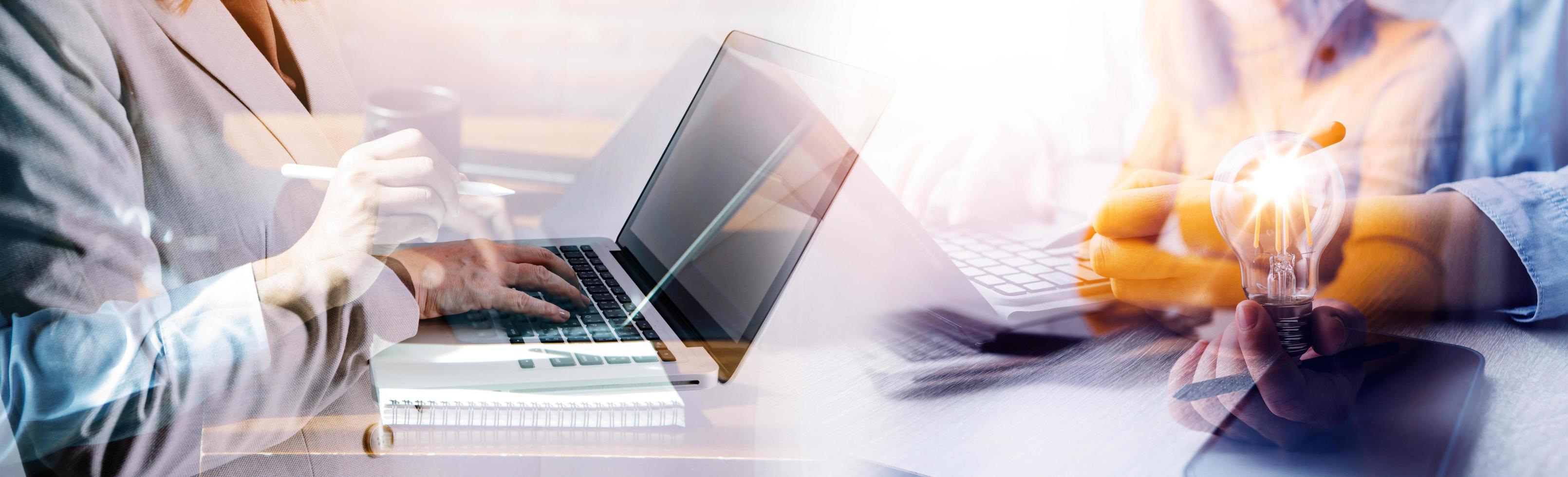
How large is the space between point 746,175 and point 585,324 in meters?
0.21

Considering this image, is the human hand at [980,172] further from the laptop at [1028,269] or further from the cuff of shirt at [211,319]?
the cuff of shirt at [211,319]

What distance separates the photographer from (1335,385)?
0.68 metres

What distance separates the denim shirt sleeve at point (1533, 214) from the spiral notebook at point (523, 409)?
0.67 metres

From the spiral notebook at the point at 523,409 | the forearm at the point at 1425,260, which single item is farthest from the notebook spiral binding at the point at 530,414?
the forearm at the point at 1425,260

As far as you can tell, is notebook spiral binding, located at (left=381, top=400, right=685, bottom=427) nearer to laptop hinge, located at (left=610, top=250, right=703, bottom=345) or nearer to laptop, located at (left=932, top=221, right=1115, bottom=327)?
laptop hinge, located at (left=610, top=250, right=703, bottom=345)

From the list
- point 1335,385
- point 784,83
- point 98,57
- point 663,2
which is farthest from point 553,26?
point 1335,385

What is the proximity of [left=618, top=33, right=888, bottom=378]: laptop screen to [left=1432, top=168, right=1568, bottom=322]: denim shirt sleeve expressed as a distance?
0.49 m

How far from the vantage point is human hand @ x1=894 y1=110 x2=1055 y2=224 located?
75 centimetres

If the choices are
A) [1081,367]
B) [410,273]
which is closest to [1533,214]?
[1081,367]

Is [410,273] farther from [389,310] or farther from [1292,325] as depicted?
[1292,325]

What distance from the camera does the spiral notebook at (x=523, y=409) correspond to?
26.6 inches

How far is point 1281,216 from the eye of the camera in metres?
0.64

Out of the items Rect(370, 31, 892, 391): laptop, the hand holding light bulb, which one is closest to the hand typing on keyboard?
the hand holding light bulb

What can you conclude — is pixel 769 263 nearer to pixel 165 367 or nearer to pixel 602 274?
pixel 602 274
